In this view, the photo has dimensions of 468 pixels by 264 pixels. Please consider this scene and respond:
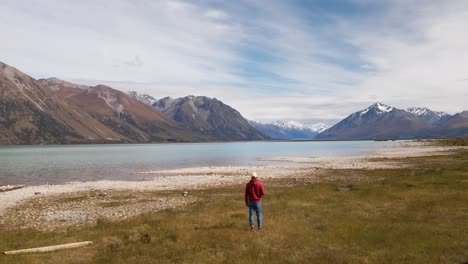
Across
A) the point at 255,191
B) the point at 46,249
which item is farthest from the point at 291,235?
the point at 46,249

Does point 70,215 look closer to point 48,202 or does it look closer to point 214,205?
point 48,202

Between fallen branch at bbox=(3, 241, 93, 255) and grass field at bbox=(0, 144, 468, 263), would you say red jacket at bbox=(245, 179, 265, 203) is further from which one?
fallen branch at bbox=(3, 241, 93, 255)

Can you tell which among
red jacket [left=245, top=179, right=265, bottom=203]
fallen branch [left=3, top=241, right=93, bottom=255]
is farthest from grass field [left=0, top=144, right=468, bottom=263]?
red jacket [left=245, top=179, right=265, bottom=203]

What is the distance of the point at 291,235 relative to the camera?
2258cm

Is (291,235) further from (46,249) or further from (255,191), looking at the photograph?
(46,249)

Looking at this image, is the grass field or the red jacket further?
the red jacket

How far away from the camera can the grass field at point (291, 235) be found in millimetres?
18625

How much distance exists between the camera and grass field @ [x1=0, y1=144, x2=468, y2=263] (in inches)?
733

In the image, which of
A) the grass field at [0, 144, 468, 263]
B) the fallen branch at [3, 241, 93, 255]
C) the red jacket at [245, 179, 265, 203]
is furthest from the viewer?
the red jacket at [245, 179, 265, 203]

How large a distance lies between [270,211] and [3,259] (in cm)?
1872

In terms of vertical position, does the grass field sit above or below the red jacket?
below

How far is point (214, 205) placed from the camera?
3459cm

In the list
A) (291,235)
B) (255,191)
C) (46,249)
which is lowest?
(291,235)

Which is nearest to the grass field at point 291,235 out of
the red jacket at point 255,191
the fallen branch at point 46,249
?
the fallen branch at point 46,249
